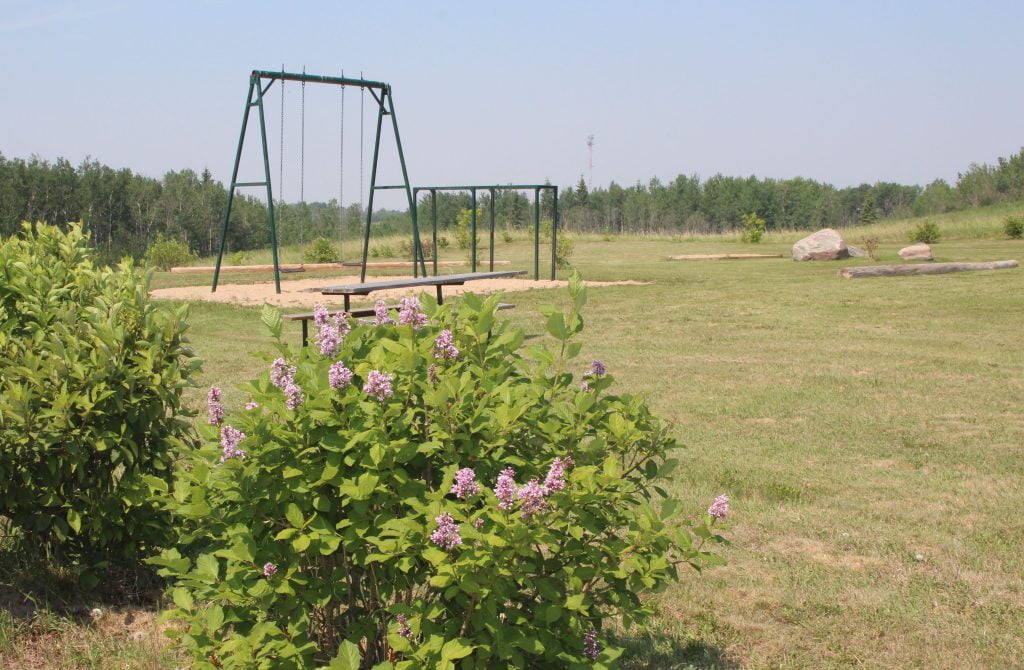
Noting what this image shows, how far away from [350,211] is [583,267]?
150 feet

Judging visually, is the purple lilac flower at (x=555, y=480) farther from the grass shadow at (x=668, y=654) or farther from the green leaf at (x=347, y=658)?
the grass shadow at (x=668, y=654)

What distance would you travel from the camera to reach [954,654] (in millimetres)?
3463

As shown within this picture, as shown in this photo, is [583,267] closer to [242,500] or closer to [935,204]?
[242,500]

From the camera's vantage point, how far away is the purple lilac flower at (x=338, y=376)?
2.19 m

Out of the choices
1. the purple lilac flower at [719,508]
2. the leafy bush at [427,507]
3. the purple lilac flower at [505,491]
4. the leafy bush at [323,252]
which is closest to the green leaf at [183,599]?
the leafy bush at [427,507]

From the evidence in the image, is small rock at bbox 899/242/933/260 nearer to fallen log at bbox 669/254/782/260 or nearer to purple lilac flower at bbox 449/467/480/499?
fallen log at bbox 669/254/782/260

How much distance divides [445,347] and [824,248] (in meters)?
22.2

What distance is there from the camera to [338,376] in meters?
2.19

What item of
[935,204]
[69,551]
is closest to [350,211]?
[935,204]

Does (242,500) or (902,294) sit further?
(902,294)

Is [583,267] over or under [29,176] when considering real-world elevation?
under

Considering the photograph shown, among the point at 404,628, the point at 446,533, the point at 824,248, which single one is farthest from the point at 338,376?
the point at 824,248

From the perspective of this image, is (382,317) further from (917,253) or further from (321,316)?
(917,253)

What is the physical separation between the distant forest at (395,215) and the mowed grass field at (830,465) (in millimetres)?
31373
